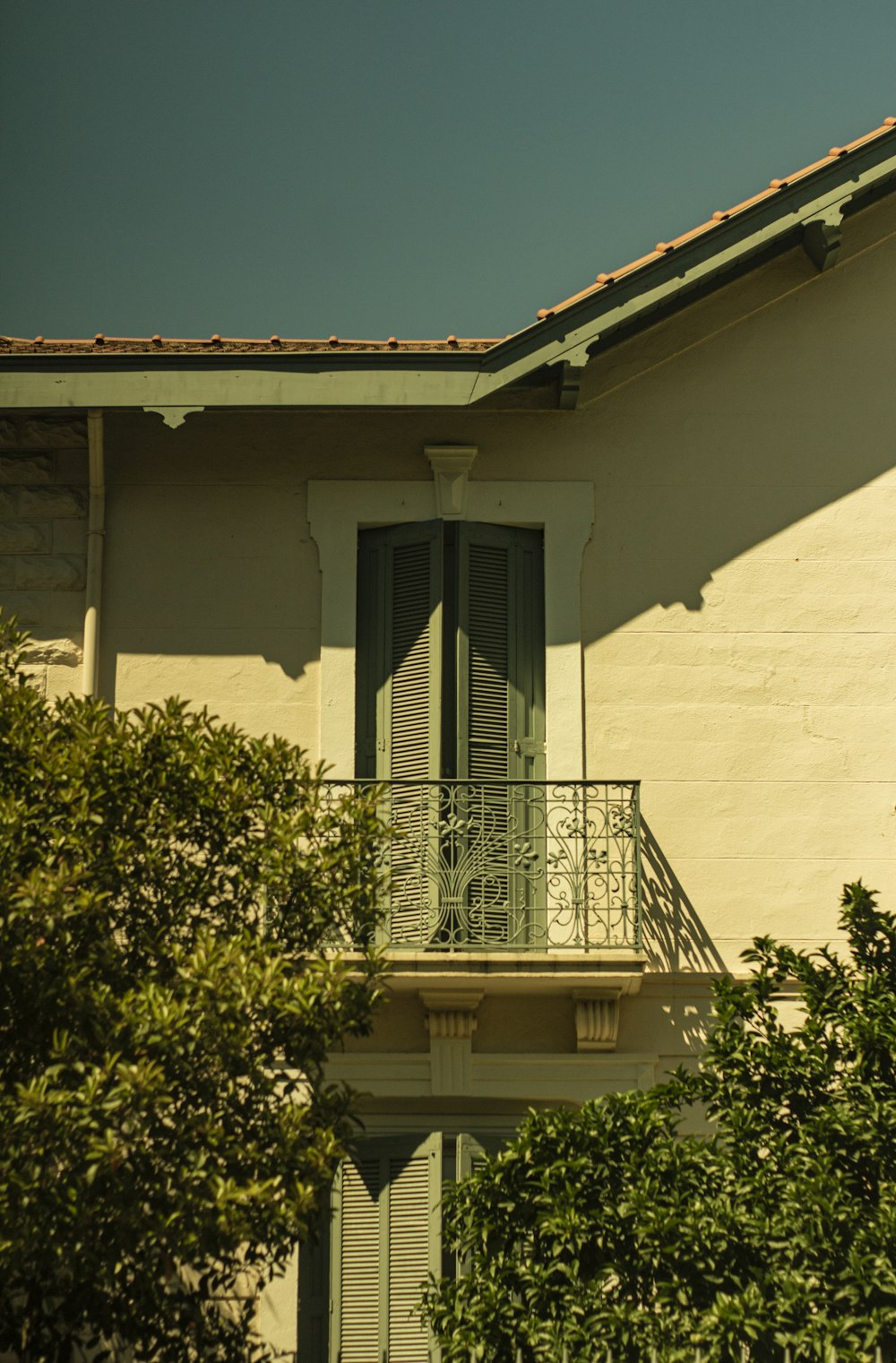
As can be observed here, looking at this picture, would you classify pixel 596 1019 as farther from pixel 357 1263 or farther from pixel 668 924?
pixel 357 1263

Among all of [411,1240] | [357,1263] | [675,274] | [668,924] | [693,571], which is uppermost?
[675,274]

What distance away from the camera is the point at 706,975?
42.0 feet

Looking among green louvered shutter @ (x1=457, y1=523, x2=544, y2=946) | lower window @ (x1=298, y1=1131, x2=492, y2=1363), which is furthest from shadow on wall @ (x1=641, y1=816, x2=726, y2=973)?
lower window @ (x1=298, y1=1131, x2=492, y2=1363)

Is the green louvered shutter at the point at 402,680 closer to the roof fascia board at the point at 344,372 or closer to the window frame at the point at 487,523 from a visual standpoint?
the window frame at the point at 487,523

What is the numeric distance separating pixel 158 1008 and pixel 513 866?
3880 millimetres

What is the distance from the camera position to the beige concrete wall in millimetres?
13227

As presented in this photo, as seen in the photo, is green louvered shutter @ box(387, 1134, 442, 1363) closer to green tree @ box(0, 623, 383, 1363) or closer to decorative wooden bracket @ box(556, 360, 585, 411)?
green tree @ box(0, 623, 383, 1363)

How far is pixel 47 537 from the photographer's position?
13.7 meters

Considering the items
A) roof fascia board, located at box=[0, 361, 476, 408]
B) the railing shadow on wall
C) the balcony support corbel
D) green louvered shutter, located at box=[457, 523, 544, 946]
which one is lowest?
the balcony support corbel

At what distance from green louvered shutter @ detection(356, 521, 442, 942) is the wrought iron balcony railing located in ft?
0.08

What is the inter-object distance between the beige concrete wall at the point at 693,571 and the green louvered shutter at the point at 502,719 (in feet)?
1.26

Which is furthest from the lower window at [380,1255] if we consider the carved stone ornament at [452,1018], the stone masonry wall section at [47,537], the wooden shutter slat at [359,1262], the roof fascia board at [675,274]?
the roof fascia board at [675,274]

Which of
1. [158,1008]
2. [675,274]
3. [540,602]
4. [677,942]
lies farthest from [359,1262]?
[675,274]

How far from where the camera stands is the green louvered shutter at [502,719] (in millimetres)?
12820
